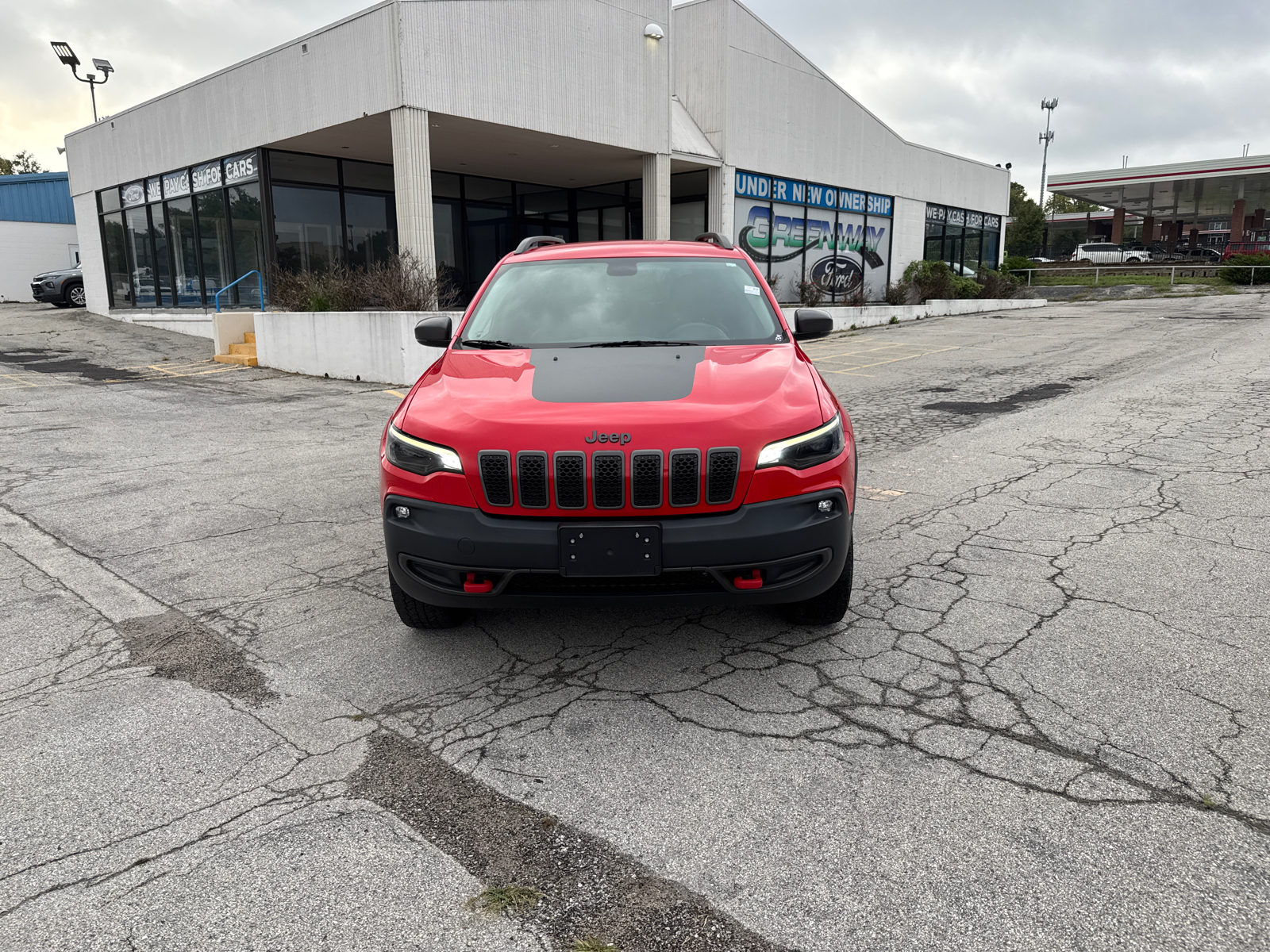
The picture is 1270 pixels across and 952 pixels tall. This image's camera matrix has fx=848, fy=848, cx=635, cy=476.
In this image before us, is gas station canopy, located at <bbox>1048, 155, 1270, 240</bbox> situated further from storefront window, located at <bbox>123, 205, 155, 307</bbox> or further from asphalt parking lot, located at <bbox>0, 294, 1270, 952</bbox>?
asphalt parking lot, located at <bbox>0, 294, 1270, 952</bbox>

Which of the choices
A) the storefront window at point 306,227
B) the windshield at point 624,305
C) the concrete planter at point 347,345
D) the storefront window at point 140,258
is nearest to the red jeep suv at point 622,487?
the windshield at point 624,305

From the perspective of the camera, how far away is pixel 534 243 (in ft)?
19.9

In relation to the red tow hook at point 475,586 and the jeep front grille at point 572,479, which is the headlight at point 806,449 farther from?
the red tow hook at point 475,586

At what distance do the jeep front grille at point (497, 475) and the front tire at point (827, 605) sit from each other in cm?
143

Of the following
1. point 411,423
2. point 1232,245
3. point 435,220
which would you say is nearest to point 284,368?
point 435,220

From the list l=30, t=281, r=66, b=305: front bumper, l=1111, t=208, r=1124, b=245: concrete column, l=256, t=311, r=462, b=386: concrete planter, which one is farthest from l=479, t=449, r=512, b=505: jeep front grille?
l=1111, t=208, r=1124, b=245: concrete column

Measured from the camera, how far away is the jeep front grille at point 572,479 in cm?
323

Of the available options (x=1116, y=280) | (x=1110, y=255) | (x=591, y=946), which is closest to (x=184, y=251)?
(x=591, y=946)

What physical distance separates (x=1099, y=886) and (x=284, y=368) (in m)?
16.1

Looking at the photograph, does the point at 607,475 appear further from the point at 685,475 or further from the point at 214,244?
the point at 214,244

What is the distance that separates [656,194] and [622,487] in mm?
18240

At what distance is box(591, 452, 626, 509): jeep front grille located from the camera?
3225 millimetres

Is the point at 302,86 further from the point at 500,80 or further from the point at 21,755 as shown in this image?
the point at 21,755

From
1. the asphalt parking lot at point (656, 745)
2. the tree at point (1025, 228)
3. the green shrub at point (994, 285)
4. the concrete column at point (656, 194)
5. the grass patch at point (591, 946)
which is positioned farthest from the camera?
the tree at point (1025, 228)
